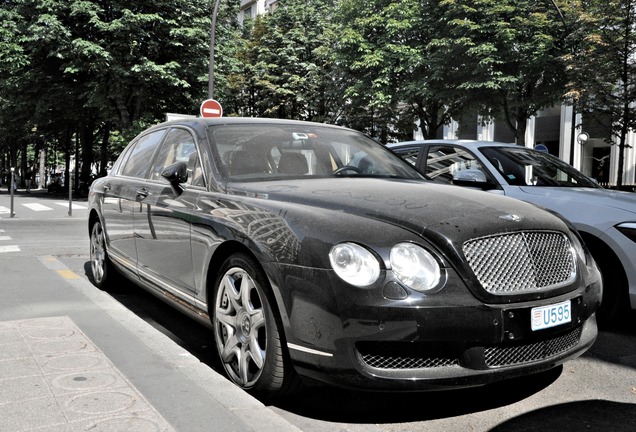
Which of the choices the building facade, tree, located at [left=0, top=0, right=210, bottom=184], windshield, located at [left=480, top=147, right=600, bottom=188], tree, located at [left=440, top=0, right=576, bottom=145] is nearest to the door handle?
windshield, located at [left=480, top=147, right=600, bottom=188]

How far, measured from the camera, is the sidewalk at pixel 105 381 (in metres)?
2.78

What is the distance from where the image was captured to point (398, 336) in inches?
104

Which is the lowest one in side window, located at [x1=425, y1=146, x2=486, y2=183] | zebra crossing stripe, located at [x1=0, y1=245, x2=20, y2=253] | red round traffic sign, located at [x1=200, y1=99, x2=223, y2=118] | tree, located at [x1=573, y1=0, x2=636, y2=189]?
zebra crossing stripe, located at [x1=0, y1=245, x2=20, y2=253]

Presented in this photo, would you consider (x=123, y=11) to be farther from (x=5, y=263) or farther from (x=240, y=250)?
(x=240, y=250)

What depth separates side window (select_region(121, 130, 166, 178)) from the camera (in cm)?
506

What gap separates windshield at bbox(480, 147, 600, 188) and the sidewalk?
3562 millimetres

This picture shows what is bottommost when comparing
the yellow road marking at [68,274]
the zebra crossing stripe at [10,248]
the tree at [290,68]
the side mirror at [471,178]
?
the yellow road marking at [68,274]

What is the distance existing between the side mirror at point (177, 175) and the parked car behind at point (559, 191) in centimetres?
255

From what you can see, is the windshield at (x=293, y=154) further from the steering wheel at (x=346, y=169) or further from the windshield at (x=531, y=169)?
the windshield at (x=531, y=169)

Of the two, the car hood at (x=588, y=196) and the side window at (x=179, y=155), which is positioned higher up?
the side window at (x=179, y=155)

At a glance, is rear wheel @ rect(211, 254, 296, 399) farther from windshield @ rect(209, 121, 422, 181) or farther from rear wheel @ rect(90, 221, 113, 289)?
rear wheel @ rect(90, 221, 113, 289)

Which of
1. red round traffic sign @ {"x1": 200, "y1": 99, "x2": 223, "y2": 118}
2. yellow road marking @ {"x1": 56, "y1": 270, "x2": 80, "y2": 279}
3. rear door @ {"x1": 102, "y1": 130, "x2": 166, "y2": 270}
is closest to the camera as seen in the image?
rear door @ {"x1": 102, "y1": 130, "x2": 166, "y2": 270}

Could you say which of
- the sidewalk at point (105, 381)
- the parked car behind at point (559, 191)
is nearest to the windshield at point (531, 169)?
the parked car behind at point (559, 191)

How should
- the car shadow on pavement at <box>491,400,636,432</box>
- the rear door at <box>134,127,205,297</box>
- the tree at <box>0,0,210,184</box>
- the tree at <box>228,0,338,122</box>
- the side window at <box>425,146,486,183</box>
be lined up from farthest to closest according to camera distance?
the tree at <box>228,0,338,122</box> → the tree at <box>0,0,210,184</box> → the side window at <box>425,146,486,183</box> → the rear door at <box>134,127,205,297</box> → the car shadow on pavement at <box>491,400,636,432</box>
